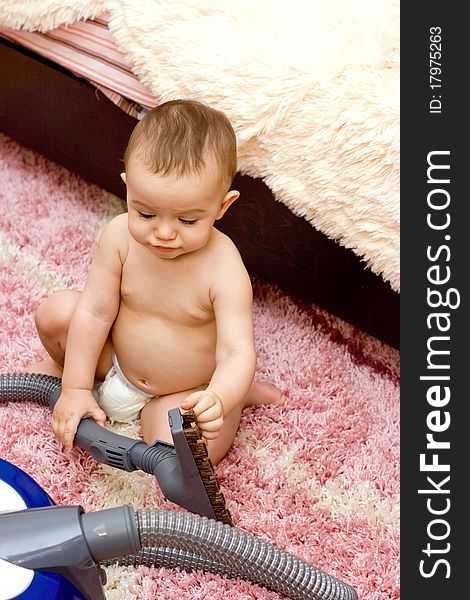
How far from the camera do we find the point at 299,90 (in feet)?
3.91

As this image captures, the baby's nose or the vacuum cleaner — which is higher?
the baby's nose

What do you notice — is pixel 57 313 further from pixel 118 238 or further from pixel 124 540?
pixel 124 540

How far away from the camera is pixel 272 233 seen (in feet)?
4.30

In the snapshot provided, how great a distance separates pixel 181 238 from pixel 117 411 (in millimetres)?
303

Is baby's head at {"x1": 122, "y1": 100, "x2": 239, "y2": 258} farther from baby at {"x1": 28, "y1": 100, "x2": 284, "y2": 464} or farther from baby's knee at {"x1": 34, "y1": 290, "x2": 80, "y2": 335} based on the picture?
baby's knee at {"x1": 34, "y1": 290, "x2": 80, "y2": 335}

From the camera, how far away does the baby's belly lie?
3.64 feet

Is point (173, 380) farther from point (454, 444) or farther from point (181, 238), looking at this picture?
point (454, 444)

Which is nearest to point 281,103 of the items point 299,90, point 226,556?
point 299,90

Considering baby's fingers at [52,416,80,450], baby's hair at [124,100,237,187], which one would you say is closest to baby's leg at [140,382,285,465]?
baby's fingers at [52,416,80,450]

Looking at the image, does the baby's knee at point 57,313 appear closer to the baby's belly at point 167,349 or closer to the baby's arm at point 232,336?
the baby's belly at point 167,349

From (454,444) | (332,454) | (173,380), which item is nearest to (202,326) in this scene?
(173,380)

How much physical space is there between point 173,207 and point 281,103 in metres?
0.32

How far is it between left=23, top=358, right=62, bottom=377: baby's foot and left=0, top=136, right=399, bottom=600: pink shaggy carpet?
0.03 metres

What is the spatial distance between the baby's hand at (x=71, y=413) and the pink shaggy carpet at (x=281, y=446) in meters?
0.05
